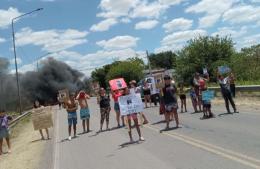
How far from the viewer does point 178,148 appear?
39.7 ft

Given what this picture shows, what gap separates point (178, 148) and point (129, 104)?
316 centimetres

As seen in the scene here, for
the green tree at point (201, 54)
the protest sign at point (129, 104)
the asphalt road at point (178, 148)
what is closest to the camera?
the asphalt road at point (178, 148)

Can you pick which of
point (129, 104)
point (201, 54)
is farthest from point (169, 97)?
point (201, 54)

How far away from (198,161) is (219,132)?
14.6 feet

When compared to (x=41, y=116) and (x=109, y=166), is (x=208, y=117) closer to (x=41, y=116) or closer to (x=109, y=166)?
(x=41, y=116)

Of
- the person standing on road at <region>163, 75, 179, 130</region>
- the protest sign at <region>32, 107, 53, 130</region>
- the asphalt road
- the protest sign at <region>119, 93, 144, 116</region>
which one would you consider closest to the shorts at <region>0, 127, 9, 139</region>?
the asphalt road

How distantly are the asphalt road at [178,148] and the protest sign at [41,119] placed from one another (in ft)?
7.96

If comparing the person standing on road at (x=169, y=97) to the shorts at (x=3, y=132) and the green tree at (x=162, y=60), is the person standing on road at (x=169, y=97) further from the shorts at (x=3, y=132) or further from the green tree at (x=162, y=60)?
the green tree at (x=162, y=60)

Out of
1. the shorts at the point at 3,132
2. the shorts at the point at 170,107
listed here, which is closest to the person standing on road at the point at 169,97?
the shorts at the point at 170,107

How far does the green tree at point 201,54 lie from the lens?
61.6m

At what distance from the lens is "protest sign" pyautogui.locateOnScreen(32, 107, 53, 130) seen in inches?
834

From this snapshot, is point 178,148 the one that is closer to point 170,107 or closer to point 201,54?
point 170,107

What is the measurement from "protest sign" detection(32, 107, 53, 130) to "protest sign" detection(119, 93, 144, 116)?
22.7 feet

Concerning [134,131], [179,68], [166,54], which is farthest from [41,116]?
[166,54]
